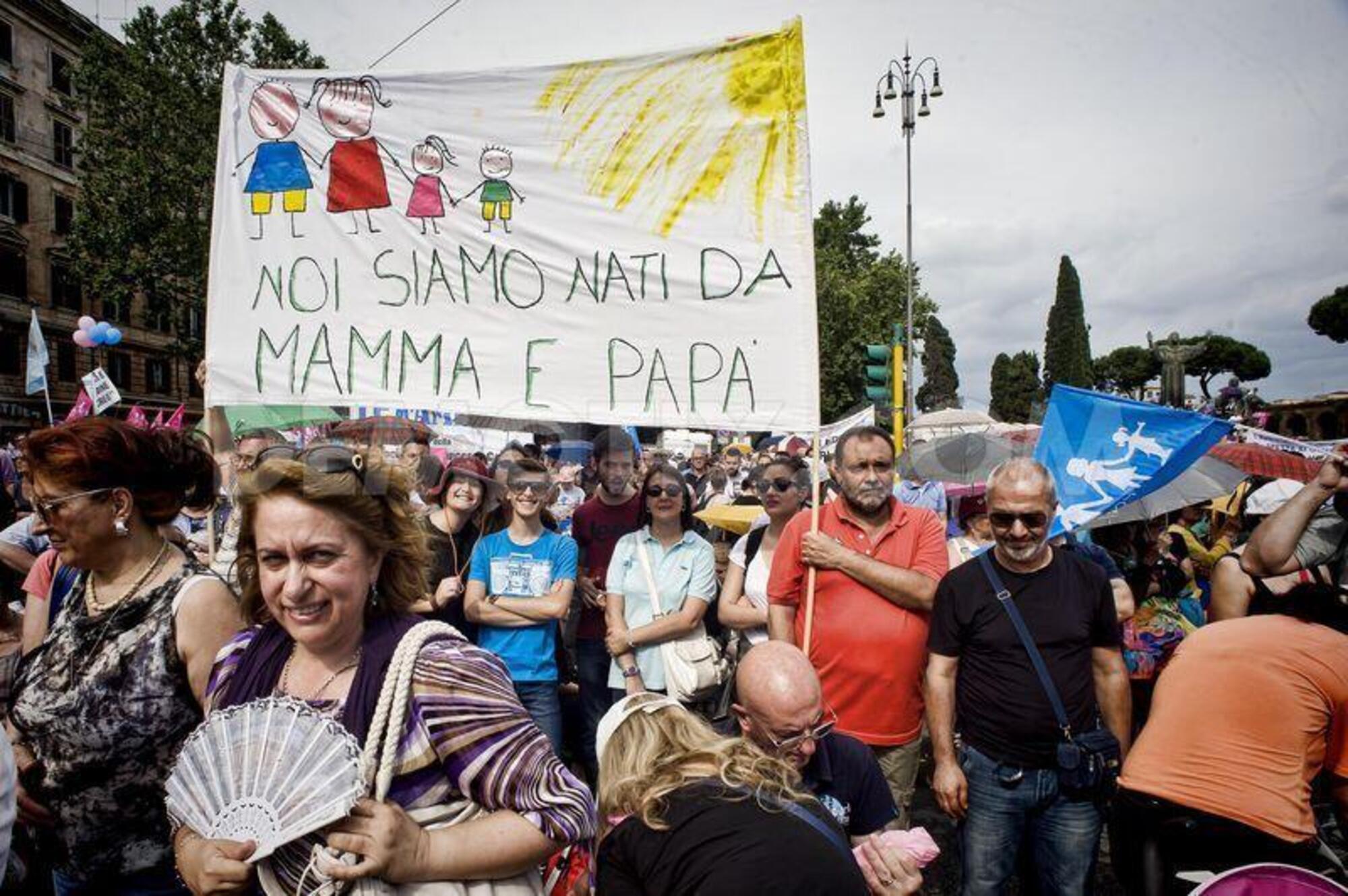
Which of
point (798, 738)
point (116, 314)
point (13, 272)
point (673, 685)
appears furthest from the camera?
point (116, 314)

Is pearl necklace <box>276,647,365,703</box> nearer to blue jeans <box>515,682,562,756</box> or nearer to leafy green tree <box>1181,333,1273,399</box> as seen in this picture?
blue jeans <box>515,682,562,756</box>

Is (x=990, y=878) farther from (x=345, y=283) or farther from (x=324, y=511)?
(x=345, y=283)

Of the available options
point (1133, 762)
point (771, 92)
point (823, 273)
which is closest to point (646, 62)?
point (771, 92)

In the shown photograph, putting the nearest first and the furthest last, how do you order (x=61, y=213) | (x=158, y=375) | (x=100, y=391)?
(x=100, y=391) < (x=61, y=213) < (x=158, y=375)

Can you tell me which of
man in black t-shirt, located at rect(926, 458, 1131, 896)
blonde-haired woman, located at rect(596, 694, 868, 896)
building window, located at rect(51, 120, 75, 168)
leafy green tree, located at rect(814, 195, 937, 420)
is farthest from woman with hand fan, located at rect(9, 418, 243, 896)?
building window, located at rect(51, 120, 75, 168)

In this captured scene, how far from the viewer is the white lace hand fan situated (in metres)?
1.38

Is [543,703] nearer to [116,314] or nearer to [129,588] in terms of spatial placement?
[129,588]

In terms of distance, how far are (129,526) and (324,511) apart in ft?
3.02

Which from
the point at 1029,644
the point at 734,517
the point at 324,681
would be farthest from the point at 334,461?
the point at 734,517

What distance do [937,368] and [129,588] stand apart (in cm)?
9050

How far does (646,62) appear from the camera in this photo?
3223 millimetres

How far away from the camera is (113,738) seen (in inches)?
75.7

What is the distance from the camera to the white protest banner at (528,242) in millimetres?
3121

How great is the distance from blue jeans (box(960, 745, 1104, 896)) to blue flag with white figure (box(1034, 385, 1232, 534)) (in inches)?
66.2
